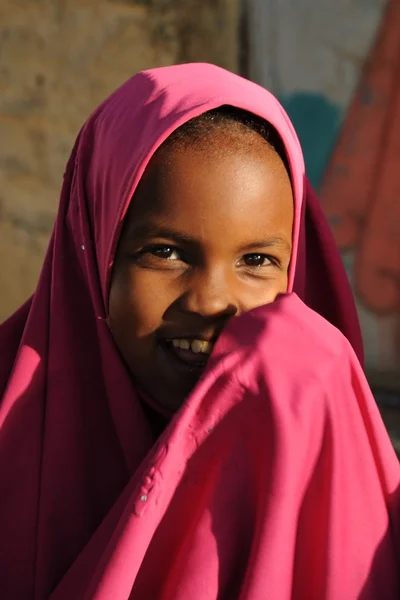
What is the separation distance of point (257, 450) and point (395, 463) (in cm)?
20

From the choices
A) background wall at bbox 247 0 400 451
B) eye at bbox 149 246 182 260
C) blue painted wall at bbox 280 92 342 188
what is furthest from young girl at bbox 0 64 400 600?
blue painted wall at bbox 280 92 342 188

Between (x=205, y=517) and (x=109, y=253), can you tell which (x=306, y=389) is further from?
(x=109, y=253)

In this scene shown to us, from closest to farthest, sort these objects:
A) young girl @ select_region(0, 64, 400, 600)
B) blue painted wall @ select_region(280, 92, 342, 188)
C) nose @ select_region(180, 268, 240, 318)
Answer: young girl @ select_region(0, 64, 400, 600)
nose @ select_region(180, 268, 240, 318)
blue painted wall @ select_region(280, 92, 342, 188)

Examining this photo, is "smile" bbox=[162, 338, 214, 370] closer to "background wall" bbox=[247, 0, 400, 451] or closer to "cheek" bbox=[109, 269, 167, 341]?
"cheek" bbox=[109, 269, 167, 341]

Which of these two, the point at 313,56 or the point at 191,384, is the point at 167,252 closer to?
the point at 191,384

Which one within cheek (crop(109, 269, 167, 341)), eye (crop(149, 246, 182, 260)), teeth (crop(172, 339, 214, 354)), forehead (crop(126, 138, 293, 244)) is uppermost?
forehead (crop(126, 138, 293, 244))

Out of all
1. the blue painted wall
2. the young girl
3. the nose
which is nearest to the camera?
the young girl

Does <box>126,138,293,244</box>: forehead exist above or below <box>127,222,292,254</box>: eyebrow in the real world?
above

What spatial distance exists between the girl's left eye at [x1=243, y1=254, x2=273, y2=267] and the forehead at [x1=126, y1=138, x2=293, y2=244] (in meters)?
0.06

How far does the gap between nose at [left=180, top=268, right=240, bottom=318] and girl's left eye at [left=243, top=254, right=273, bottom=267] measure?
7 cm

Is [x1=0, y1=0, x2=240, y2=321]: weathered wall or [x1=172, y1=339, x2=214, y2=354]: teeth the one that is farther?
[x1=0, y1=0, x2=240, y2=321]: weathered wall

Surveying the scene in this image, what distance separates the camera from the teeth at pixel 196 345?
4.79ft

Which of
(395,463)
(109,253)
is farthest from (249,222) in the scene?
(395,463)

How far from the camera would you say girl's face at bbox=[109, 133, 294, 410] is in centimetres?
144
